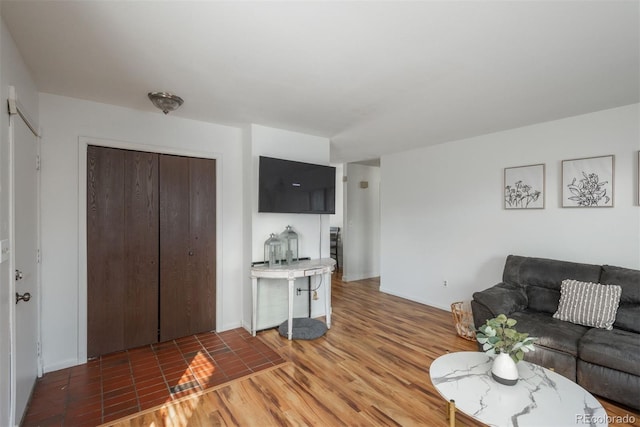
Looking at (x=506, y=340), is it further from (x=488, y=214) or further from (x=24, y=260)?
(x=24, y=260)

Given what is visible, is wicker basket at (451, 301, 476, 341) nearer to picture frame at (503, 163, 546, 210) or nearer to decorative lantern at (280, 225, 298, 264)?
picture frame at (503, 163, 546, 210)

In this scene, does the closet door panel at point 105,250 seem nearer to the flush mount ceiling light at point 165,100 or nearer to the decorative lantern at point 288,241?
the flush mount ceiling light at point 165,100

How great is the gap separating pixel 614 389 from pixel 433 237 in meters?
2.55

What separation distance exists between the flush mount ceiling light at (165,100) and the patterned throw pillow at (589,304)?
3.89 metres

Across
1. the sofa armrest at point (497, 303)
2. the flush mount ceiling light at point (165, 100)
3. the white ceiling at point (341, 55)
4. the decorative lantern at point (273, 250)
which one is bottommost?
the sofa armrest at point (497, 303)

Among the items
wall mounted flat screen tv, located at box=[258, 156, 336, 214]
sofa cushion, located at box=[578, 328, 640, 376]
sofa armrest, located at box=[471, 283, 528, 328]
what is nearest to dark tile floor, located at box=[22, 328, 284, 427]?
wall mounted flat screen tv, located at box=[258, 156, 336, 214]

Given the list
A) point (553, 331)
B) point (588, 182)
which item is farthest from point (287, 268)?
point (588, 182)

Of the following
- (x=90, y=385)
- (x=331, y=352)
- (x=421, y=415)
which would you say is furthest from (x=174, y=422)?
(x=421, y=415)

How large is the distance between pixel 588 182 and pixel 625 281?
100 centimetres

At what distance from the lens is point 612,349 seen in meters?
2.11

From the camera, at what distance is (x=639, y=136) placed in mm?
2713

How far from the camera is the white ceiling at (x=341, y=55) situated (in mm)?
1520

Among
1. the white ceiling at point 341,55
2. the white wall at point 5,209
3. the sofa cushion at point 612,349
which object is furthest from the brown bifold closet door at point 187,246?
the sofa cushion at point 612,349

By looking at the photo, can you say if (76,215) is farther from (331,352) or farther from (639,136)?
(639,136)
